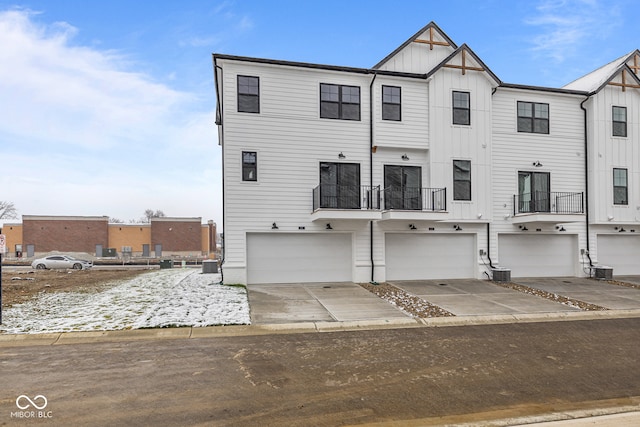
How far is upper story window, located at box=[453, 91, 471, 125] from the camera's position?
16500mm

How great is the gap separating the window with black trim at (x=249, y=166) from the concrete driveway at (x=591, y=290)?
38.6 feet

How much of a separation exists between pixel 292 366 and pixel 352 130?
11.3 metres

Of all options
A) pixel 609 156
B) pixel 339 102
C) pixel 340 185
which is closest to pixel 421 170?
pixel 340 185

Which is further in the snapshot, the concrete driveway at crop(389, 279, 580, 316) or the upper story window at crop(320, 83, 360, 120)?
the upper story window at crop(320, 83, 360, 120)

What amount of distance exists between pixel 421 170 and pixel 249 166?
725 centimetres

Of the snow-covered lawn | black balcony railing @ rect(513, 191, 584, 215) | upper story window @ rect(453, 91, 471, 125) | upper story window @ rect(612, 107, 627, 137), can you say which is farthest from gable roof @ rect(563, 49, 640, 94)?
the snow-covered lawn

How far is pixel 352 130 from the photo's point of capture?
618 inches

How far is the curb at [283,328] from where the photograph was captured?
7.73 metres

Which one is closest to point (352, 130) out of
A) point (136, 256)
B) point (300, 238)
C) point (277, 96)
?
point (277, 96)

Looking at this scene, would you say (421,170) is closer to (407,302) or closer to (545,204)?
(545,204)

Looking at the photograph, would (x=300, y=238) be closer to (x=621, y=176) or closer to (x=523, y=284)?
(x=523, y=284)

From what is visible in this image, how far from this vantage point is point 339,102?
1567cm

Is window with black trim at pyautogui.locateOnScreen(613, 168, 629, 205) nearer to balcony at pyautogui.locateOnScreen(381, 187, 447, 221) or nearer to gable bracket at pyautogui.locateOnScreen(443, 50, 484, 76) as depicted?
gable bracket at pyautogui.locateOnScreen(443, 50, 484, 76)

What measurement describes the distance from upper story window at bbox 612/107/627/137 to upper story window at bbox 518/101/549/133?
135 inches
